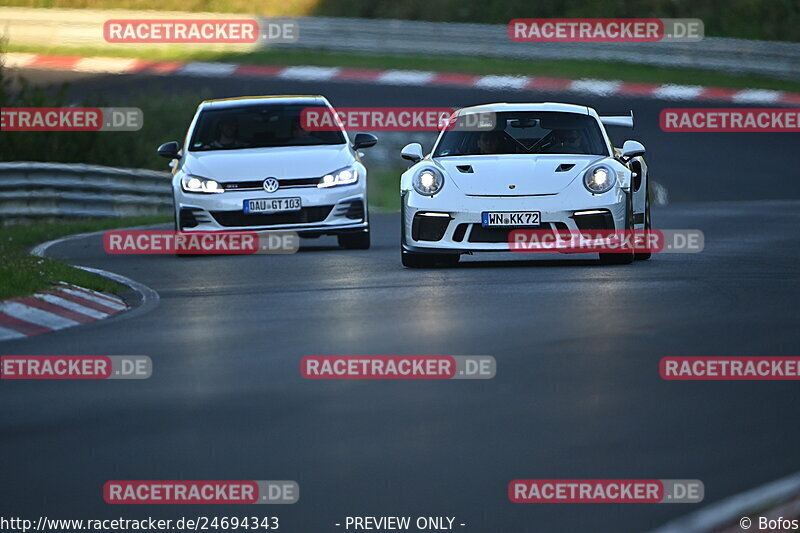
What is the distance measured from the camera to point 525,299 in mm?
11953

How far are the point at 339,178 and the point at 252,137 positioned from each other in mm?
1470

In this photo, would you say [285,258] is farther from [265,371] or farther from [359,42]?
[359,42]

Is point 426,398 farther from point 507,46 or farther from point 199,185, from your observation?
point 507,46

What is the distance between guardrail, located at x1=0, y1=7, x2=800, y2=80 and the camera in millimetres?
33000

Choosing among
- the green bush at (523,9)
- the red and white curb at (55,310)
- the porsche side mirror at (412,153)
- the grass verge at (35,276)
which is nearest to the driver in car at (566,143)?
the porsche side mirror at (412,153)

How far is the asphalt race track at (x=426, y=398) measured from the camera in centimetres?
653

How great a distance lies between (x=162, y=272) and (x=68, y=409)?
6.94 metres

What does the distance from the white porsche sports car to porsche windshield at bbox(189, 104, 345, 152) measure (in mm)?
Answer: 2861

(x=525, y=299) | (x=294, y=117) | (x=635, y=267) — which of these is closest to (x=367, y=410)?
(x=525, y=299)

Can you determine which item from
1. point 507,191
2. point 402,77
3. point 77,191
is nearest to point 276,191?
point 507,191

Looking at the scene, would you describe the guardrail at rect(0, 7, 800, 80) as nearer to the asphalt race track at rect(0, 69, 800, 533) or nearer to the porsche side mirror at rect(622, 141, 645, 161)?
the porsche side mirror at rect(622, 141, 645, 161)

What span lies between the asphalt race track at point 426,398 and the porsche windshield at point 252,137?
106 inches

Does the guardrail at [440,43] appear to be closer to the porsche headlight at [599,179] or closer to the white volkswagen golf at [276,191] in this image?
the white volkswagen golf at [276,191]

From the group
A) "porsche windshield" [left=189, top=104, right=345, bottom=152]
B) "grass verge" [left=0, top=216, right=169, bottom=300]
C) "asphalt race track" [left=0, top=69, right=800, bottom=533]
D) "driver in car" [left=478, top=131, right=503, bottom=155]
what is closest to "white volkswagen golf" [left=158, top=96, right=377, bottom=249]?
"porsche windshield" [left=189, top=104, right=345, bottom=152]
